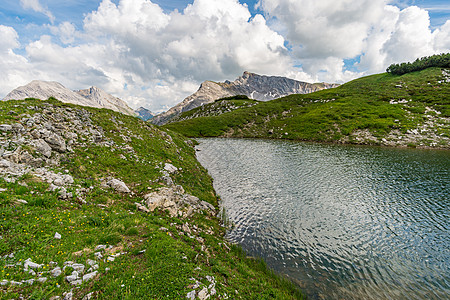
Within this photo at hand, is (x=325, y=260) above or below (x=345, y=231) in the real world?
below

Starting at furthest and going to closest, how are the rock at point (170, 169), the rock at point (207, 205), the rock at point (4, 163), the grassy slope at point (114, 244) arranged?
1. the rock at point (170, 169)
2. the rock at point (207, 205)
3. the rock at point (4, 163)
4. the grassy slope at point (114, 244)

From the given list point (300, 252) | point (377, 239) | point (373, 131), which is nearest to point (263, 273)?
point (300, 252)

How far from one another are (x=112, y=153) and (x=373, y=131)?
107 metres

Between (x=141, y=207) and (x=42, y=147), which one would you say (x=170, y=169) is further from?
(x=42, y=147)

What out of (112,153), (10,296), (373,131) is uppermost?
(373,131)

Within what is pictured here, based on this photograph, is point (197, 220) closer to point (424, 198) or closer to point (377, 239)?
point (377, 239)

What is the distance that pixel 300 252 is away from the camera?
57.9 ft

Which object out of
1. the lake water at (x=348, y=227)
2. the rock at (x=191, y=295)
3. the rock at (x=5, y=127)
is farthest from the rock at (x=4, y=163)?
the lake water at (x=348, y=227)

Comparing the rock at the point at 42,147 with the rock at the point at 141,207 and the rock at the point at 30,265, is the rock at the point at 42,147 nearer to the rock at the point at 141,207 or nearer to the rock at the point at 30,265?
the rock at the point at 141,207

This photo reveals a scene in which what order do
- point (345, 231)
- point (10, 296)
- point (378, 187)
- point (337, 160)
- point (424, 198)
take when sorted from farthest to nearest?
point (337, 160), point (378, 187), point (424, 198), point (345, 231), point (10, 296)

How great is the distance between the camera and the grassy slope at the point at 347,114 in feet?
295

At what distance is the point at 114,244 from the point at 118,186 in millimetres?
8432

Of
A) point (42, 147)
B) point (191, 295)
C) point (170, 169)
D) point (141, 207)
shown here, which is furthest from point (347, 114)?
point (42, 147)

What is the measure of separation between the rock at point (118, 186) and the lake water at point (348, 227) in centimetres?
1240
